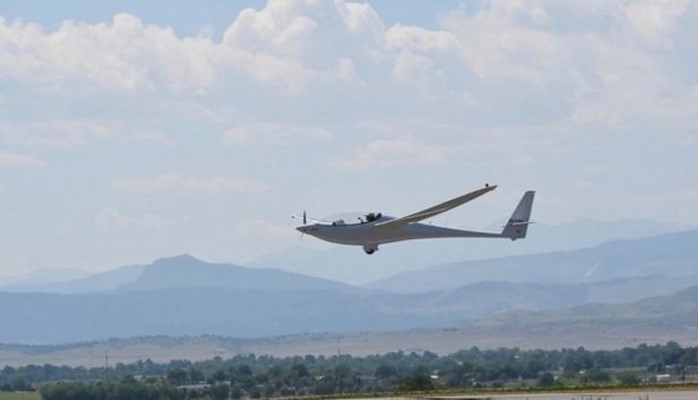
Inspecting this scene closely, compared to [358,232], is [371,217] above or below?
above

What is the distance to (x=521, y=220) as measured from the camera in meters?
92.7

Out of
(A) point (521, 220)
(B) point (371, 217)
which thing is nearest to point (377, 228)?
(B) point (371, 217)

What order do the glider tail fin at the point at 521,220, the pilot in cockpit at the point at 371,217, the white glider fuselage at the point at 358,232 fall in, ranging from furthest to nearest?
the glider tail fin at the point at 521,220, the pilot in cockpit at the point at 371,217, the white glider fuselage at the point at 358,232

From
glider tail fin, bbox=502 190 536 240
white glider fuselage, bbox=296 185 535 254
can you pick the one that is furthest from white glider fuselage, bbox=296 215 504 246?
glider tail fin, bbox=502 190 536 240

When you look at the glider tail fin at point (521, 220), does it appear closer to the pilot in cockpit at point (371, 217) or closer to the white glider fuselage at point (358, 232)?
the white glider fuselage at point (358, 232)

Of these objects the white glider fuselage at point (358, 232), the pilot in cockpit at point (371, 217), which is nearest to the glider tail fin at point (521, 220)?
the white glider fuselage at point (358, 232)

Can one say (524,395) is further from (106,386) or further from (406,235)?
(106,386)

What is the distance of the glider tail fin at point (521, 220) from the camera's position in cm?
9244

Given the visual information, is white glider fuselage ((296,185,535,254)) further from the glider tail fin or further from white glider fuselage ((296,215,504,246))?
the glider tail fin

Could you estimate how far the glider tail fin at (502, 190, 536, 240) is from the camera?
92.4 meters

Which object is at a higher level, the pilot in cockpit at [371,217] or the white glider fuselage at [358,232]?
the pilot in cockpit at [371,217]

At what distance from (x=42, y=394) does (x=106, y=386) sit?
420 inches

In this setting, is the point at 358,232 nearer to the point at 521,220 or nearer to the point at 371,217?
the point at 371,217

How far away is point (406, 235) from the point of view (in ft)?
279
